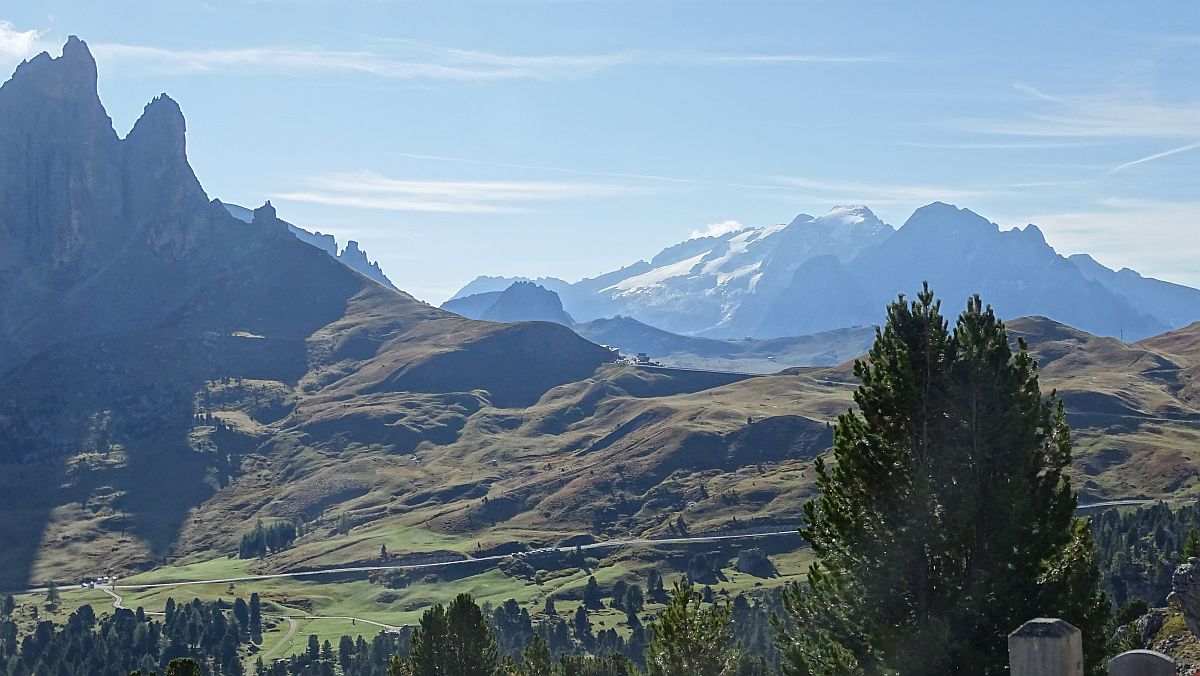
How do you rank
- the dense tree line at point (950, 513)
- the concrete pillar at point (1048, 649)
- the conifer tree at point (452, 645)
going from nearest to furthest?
1. the concrete pillar at point (1048, 649)
2. the dense tree line at point (950, 513)
3. the conifer tree at point (452, 645)

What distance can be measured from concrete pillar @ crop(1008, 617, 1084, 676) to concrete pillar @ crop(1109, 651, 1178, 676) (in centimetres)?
52

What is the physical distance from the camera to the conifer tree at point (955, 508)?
34.7 meters

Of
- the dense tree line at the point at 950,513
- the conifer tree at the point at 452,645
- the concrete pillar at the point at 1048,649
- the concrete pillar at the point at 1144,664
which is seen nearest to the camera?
the concrete pillar at the point at 1144,664

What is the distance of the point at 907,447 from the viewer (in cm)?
3638

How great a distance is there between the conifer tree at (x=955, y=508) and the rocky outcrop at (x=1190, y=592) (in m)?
4.36

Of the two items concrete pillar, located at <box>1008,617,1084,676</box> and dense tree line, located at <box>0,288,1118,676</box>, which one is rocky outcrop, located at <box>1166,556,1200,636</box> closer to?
dense tree line, located at <box>0,288,1118,676</box>

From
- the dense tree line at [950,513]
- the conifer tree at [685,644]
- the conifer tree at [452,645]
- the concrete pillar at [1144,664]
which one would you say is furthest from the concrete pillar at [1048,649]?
→ the conifer tree at [452,645]

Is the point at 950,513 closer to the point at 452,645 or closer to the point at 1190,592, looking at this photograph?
the point at 1190,592

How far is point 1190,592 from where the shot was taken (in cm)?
3884

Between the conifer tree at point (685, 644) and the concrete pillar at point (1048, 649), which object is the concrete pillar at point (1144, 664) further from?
the conifer tree at point (685, 644)

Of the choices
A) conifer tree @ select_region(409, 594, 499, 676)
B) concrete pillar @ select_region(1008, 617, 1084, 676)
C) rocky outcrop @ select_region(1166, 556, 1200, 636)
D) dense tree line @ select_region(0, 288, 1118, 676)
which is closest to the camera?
concrete pillar @ select_region(1008, 617, 1084, 676)

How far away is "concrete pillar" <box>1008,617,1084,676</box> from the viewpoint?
591 inches

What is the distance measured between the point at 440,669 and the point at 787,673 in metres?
44.8

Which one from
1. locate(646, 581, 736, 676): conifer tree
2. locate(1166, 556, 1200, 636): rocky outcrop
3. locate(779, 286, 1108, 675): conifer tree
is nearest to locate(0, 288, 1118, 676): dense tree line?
locate(779, 286, 1108, 675): conifer tree
